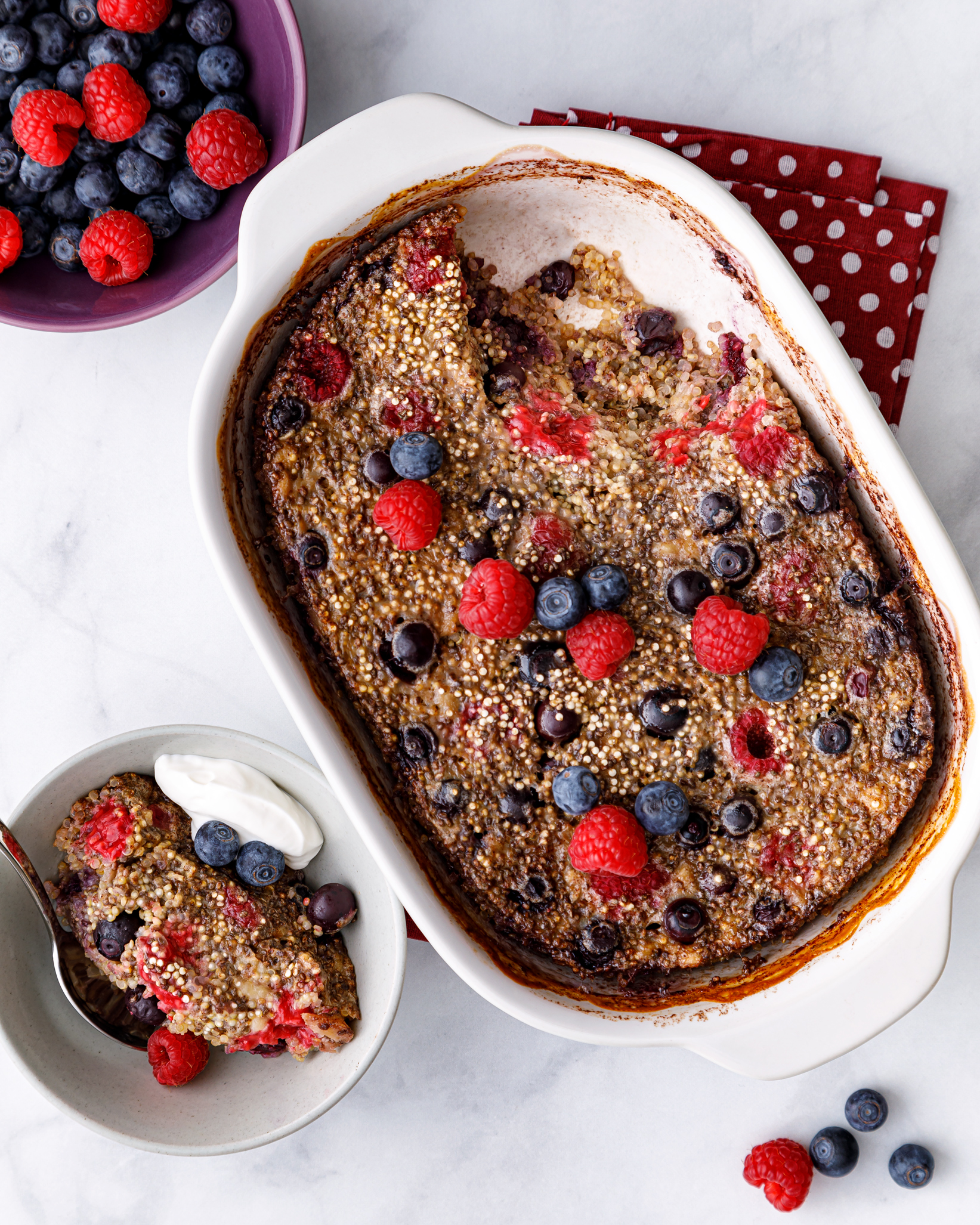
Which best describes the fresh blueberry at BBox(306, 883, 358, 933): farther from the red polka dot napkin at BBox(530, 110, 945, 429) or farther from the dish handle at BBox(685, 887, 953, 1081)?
the red polka dot napkin at BBox(530, 110, 945, 429)

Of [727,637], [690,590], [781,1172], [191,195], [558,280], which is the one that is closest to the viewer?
[727,637]

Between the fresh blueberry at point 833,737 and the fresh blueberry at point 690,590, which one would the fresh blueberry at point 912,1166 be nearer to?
the fresh blueberry at point 833,737

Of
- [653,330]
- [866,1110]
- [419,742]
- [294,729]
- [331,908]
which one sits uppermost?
[653,330]

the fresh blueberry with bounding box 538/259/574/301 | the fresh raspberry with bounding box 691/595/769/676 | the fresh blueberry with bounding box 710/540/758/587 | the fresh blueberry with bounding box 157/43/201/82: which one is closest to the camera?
the fresh raspberry with bounding box 691/595/769/676

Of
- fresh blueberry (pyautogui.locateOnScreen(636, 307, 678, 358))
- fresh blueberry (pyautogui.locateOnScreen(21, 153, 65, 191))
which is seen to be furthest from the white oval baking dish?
fresh blueberry (pyautogui.locateOnScreen(21, 153, 65, 191))

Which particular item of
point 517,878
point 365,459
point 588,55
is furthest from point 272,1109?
point 588,55

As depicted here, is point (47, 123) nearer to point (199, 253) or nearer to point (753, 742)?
point (199, 253)

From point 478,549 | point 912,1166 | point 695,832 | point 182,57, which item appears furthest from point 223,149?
point 912,1166

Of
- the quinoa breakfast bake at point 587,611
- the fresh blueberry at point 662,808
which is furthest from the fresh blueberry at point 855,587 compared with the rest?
the fresh blueberry at point 662,808
